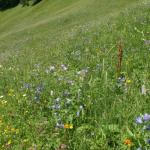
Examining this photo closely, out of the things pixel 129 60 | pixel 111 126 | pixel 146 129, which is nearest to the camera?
pixel 146 129

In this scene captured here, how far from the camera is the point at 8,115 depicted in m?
7.35

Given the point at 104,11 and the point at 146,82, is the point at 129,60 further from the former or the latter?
the point at 104,11

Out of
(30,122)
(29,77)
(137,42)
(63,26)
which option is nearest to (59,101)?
(30,122)

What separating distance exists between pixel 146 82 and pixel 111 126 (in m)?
1.07

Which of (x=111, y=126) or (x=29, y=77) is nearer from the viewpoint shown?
(x=111, y=126)

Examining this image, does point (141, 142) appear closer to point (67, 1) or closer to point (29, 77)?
point (29, 77)

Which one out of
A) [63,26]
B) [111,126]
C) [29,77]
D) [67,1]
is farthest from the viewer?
[67,1]

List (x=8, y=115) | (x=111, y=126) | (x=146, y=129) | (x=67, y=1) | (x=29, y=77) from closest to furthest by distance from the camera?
1. (x=146, y=129)
2. (x=111, y=126)
3. (x=8, y=115)
4. (x=29, y=77)
5. (x=67, y=1)

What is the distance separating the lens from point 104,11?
4200 centimetres

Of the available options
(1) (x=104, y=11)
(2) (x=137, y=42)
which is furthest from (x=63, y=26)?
(2) (x=137, y=42)

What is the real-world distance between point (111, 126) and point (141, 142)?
0.72m

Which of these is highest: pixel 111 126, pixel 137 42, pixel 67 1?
pixel 111 126

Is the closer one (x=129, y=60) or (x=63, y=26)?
(x=129, y=60)

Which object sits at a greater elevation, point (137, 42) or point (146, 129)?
point (146, 129)
